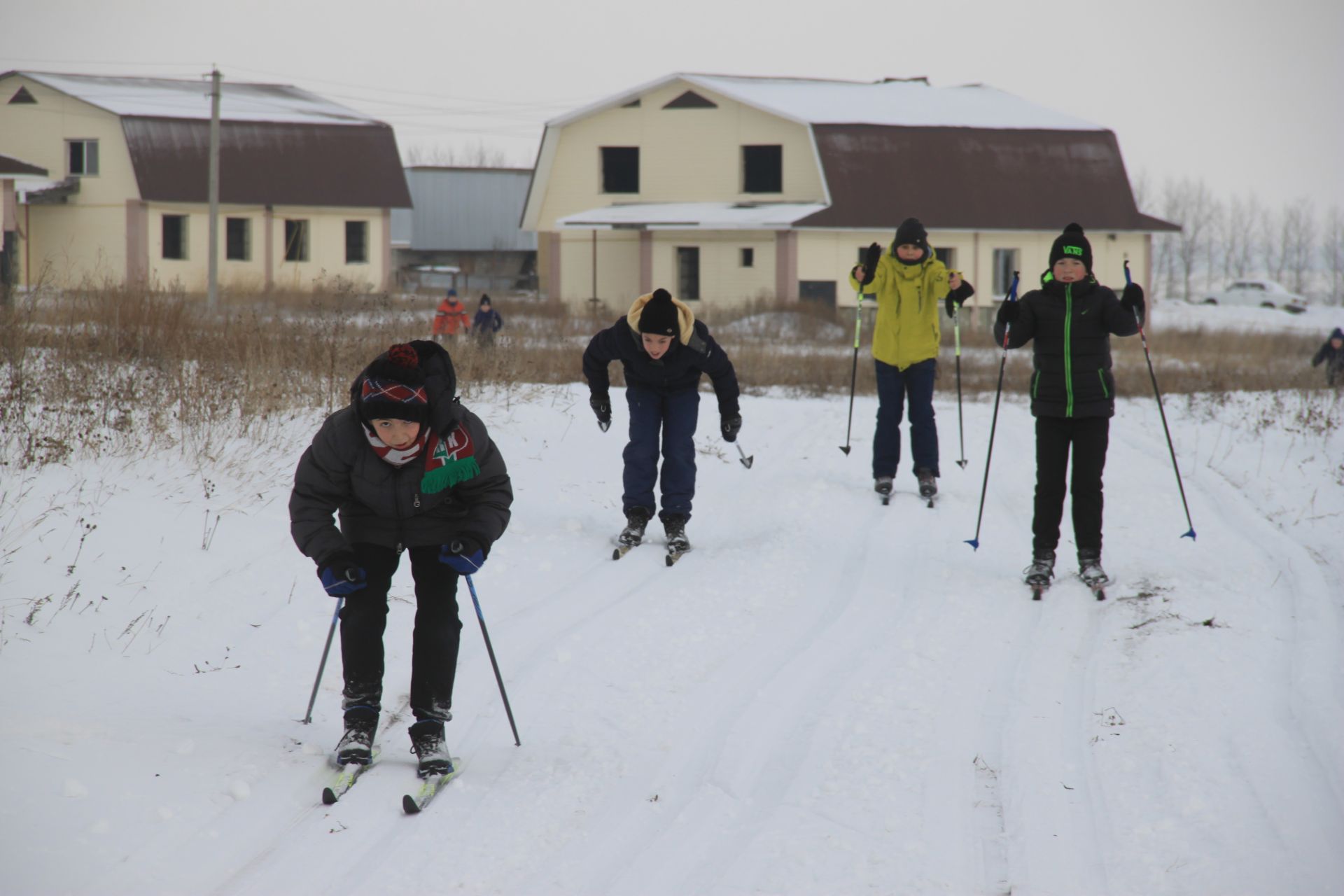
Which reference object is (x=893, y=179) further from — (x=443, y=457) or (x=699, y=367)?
(x=443, y=457)

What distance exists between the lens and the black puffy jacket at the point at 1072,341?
7133 mm

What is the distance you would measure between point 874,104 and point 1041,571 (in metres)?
30.8

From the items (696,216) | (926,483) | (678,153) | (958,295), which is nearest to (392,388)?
(958,295)

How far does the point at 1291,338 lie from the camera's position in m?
31.1

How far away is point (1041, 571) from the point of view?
7301mm

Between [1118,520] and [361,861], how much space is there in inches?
272

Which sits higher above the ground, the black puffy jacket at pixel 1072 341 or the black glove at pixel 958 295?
the black glove at pixel 958 295

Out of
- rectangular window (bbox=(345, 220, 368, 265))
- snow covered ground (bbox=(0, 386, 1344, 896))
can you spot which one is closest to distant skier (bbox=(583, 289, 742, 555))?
snow covered ground (bbox=(0, 386, 1344, 896))

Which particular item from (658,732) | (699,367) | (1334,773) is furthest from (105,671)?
(1334,773)

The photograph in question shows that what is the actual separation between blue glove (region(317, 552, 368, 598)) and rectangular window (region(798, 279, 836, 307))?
29471 mm

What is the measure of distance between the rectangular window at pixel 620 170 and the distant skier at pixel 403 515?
3207 cm

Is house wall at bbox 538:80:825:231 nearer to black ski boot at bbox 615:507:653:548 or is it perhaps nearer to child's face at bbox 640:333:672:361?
black ski boot at bbox 615:507:653:548

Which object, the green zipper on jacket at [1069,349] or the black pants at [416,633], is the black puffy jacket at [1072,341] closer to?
the green zipper on jacket at [1069,349]

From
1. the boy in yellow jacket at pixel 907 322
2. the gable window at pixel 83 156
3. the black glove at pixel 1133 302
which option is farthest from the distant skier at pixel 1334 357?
the gable window at pixel 83 156
